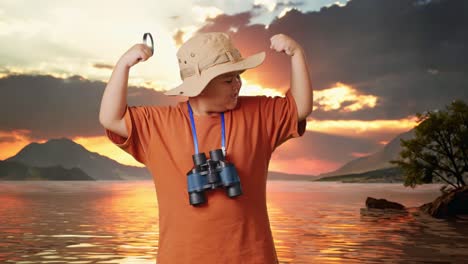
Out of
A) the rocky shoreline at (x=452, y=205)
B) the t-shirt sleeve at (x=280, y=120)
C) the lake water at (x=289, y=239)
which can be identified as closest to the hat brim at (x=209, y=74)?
the t-shirt sleeve at (x=280, y=120)

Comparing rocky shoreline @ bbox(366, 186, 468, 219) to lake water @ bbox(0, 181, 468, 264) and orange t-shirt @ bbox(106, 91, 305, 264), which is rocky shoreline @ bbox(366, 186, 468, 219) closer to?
lake water @ bbox(0, 181, 468, 264)

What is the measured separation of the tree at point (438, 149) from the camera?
104ft

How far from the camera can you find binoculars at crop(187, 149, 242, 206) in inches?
112

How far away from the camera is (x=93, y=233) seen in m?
17.8

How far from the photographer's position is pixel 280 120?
121 inches

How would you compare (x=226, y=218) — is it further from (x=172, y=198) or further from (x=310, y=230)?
(x=310, y=230)

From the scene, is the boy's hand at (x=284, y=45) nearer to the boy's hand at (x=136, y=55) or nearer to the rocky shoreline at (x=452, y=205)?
the boy's hand at (x=136, y=55)

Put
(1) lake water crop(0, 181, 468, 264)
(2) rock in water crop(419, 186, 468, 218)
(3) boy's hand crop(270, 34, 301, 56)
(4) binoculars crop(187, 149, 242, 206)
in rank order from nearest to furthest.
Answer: (4) binoculars crop(187, 149, 242, 206), (3) boy's hand crop(270, 34, 301, 56), (1) lake water crop(0, 181, 468, 264), (2) rock in water crop(419, 186, 468, 218)

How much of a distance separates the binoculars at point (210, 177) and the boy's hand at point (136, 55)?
0.48m

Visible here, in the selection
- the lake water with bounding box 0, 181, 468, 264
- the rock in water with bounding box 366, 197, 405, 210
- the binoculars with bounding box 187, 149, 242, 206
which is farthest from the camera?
the rock in water with bounding box 366, 197, 405, 210

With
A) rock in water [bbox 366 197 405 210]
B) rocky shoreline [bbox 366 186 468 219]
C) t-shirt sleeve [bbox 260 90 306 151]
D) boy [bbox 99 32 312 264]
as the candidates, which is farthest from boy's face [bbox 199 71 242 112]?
rock in water [bbox 366 197 405 210]

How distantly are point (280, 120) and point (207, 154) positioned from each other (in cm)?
35

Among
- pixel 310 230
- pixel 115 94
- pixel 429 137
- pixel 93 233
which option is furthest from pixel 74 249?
pixel 429 137

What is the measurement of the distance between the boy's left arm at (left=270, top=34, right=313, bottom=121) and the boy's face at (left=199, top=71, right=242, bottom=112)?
0.22 m
